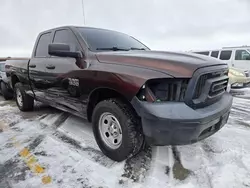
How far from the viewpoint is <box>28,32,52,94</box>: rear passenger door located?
4191 millimetres

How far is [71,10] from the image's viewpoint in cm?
669

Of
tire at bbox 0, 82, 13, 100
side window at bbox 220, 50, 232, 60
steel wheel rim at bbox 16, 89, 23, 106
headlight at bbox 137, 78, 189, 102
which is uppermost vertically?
headlight at bbox 137, 78, 189, 102

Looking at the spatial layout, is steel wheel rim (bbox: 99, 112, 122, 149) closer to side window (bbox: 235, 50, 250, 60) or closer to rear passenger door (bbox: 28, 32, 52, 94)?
rear passenger door (bbox: 28, 32, 52, 94)

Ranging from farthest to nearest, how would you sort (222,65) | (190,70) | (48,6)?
1. (48,6)
2. (222,65)
3. (190,70)

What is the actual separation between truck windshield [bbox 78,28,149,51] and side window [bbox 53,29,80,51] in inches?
6.7

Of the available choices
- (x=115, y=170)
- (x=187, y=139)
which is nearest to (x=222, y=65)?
(x=187, y=139)

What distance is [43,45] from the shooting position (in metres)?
4.59

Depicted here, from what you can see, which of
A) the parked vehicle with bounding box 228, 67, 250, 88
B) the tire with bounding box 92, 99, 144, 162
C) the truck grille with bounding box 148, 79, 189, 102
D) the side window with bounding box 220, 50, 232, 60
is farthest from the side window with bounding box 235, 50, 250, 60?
the tire with bounding box 92, 99, 144, 162

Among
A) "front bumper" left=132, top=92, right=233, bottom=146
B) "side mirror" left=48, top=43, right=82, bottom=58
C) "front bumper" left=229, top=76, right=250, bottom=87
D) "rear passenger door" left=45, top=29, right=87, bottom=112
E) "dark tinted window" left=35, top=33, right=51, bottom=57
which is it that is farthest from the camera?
"front bumper" left=229, top=76, right=250, bottom=87

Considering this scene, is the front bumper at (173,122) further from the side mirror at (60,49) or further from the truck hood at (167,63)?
the side mirror at (60,49)

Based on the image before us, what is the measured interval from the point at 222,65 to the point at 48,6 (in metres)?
7.79

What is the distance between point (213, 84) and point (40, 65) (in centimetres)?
333

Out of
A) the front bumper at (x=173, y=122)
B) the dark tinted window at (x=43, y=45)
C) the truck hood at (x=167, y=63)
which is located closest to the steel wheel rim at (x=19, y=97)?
the dark tinted window at (x=43, y=45)

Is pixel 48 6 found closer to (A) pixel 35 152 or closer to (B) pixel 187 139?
(A) pixel 35 152
